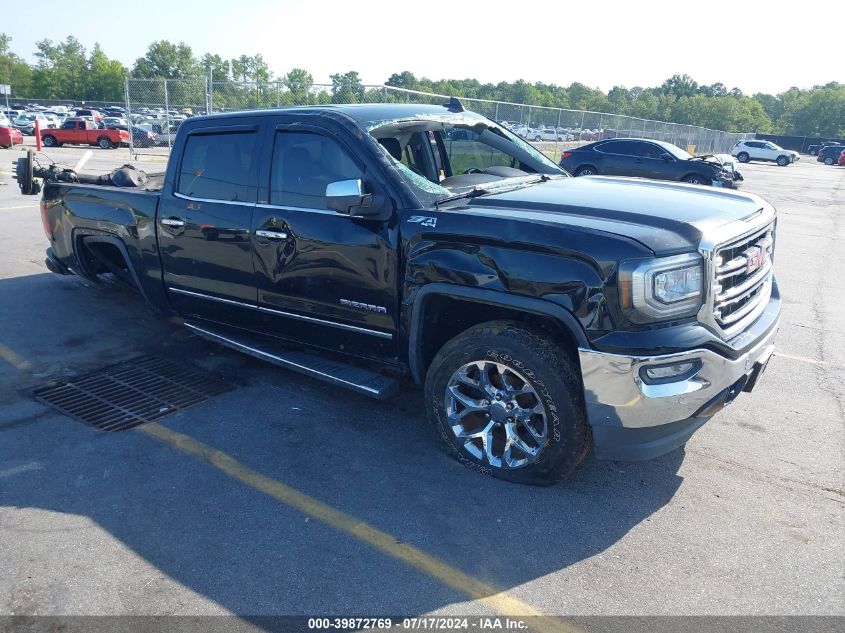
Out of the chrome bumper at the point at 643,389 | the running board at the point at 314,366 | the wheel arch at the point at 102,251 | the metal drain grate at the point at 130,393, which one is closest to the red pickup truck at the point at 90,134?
the wheel arch at the point at 102,251

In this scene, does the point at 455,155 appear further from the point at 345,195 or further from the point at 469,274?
the point at 469,274

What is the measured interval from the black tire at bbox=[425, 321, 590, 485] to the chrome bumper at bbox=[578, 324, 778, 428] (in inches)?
6.2

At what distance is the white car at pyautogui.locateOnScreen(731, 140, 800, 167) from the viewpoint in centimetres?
4708

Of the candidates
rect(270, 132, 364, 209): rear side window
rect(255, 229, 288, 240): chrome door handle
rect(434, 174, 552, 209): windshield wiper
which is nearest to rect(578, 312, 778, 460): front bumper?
rect(434, 174, 552, 209): windshield wiper

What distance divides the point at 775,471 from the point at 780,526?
1.92 feet

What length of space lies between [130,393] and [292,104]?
11843 millimetres

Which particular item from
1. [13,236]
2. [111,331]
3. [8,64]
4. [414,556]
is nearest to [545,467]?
[414,556]

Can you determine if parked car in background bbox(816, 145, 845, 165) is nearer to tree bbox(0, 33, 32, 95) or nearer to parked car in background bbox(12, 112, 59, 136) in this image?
parked car in background bbox(12, 112, 59, 136)

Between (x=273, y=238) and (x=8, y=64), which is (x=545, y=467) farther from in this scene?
(x=8, y=64)

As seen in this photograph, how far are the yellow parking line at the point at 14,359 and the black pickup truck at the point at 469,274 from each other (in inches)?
45.6

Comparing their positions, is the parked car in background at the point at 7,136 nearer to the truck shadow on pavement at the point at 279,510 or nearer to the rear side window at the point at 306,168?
the truck shadow on pavement at the point at 279,510

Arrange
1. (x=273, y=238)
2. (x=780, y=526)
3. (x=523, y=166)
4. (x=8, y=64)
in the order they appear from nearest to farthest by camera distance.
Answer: (x=780, y=526) < (x=273, y=238) < (x=523, y=166) < (x=8, y=64)

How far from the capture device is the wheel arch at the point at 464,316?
10.4 feet

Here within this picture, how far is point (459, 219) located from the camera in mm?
3426
